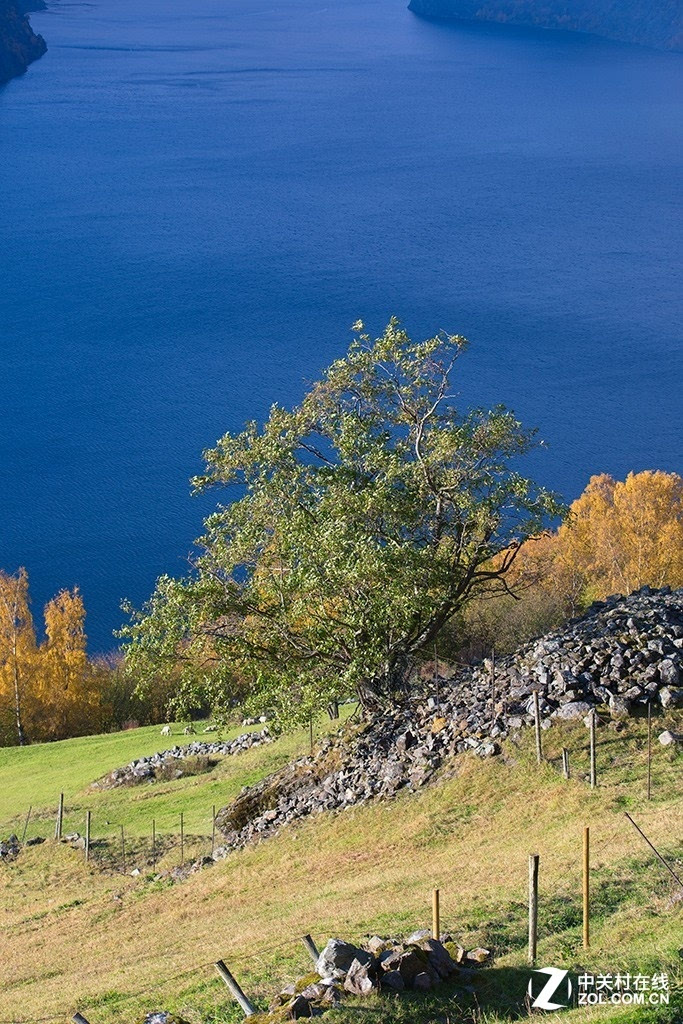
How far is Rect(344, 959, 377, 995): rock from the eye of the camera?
44.9ft

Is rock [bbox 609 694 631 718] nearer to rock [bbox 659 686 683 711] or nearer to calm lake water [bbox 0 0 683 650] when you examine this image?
rock [bbox 659 686 683 711]

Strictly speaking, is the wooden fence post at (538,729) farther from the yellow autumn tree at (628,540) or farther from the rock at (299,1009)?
the yellow autumn tree at (628,540)

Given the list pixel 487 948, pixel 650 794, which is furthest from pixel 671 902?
pixel 650 794

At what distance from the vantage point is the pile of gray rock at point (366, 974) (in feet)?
44.8

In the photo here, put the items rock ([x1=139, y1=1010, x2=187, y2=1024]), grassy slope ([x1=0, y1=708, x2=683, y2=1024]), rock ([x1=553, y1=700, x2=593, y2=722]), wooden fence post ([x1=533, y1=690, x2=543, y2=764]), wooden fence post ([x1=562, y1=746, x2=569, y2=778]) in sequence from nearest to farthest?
rock ([x1=139, y1=1010, x2=187, y2=1024])
grassy slope ([x1=0, y1=708, x2=683, y2=1024])
wooden fence post ([x1=562, y1=746, x2=569, y2=778])
wooden fence post ([x1=533, y1=690, x2=543, y2=764])
rock ([x1=553, y1=700, x2=593, y2=722])

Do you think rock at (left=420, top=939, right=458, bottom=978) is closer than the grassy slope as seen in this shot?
Yes

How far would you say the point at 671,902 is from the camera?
1644 cm

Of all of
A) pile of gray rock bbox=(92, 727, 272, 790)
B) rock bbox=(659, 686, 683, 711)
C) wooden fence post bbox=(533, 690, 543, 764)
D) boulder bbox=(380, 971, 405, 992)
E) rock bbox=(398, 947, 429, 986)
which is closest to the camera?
boulder bbox=(380, 971, 405, 992)

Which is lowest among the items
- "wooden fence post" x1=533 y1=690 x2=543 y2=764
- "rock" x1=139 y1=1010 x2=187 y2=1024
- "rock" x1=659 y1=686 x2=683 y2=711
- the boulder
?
"rock" x1=139 y1=1010 x2=187 y2=1024

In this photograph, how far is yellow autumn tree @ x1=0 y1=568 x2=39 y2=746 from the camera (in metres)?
66.5

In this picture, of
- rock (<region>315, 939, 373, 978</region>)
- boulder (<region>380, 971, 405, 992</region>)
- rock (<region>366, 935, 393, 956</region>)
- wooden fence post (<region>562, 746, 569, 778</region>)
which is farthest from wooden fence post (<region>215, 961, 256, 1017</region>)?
wooden fence post (<region>562, 746, 569, 778</region>)

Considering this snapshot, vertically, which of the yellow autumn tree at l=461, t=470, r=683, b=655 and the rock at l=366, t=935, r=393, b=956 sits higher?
the yellow autumn tree at l=461, t=470, r=683, b=655

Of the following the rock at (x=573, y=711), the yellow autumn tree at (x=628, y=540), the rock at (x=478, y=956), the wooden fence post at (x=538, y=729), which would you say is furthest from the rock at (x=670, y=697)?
the yellow autumn tree at (x=628, y=540)

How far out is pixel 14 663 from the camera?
2625 inches
